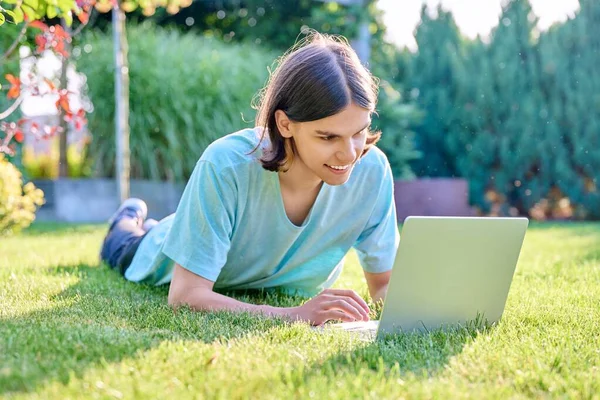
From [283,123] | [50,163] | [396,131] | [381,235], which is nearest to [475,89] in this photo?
[396,131]

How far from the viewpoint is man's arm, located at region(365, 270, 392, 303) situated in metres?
2.88

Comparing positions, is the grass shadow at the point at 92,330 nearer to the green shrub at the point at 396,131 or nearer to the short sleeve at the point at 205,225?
the short sleeve at the point at 205,225

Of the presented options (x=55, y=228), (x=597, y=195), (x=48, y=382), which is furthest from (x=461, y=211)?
(x=48, y=382)

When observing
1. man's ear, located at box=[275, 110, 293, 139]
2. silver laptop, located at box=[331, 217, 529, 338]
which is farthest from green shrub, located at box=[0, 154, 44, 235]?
silver laptop, located at box=[331, 217, 529, 338]

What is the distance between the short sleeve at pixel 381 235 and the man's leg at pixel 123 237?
1239 millimetres

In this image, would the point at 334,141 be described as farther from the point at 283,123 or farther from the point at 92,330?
the point at 92,330

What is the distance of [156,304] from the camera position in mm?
2625

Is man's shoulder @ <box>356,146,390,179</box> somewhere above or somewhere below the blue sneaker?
above

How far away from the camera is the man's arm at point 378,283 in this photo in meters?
2.88

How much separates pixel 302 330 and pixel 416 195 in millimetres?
6657

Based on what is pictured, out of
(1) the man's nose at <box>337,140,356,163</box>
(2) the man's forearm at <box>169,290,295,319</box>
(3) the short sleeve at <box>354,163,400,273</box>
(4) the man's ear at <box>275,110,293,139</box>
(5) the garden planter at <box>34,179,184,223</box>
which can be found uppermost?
(4) the man's ear at <box>275,110,293,139</box>

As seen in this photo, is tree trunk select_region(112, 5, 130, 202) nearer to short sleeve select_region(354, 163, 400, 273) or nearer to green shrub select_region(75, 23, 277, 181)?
green shrub select_region(75, 23, 277, 181)

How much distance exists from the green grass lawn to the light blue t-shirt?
0.17 meters

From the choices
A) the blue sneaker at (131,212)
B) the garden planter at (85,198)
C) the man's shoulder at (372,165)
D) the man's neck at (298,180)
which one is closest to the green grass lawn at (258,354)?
the man's neck at (298,180)
